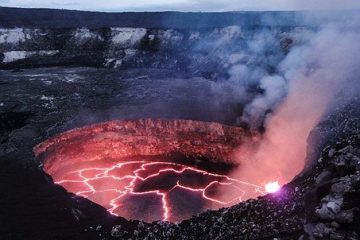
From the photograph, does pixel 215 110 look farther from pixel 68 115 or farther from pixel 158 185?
pixel 68 115

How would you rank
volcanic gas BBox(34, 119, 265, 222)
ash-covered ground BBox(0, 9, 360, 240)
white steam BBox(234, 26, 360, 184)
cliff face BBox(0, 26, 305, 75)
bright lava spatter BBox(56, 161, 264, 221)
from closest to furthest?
ash-covered ground BBox(0, 9, 360, 240), bright lava spatter BBox(56, 161, 264, 221), volcanic gas BBox(34, 119, 265, 222), white steam BBox(234, 26, 360, 184), cliff face BBox(0, 26, 305, 75)

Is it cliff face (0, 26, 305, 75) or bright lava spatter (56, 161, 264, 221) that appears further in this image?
cliff face (0, 26, 305, 75)

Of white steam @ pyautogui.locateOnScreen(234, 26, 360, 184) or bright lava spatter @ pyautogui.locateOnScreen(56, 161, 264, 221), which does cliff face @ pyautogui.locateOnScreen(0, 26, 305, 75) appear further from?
bright lava spatter @ pyautogui.locateOnScreen(56, 161, 264, 221)

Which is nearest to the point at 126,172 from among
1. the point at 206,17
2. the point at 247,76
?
the point at 247,76

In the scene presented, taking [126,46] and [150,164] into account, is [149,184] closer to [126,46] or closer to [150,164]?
[150,164]

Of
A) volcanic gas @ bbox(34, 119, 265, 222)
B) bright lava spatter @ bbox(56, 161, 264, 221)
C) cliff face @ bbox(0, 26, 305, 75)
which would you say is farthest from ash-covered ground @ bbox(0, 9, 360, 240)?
bright lava spatter @ bbox(56, 161, 264, 221)
